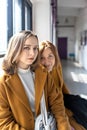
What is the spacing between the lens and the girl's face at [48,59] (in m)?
2.12

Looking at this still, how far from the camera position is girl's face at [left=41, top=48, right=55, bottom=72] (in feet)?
6.97

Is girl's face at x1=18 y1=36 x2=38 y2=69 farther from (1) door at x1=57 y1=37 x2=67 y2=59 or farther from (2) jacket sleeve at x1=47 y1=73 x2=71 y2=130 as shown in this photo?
(1) door at x1=57 y1=37 x2=67 y2=59

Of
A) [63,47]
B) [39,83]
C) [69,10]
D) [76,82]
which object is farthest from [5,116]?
[63,47]

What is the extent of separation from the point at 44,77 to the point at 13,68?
0.26m

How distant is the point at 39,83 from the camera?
173 cm

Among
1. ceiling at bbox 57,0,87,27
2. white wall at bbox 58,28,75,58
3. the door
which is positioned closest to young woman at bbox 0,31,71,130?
ceiling at bbox 57,0,87,27

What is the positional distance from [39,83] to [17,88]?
0.20m

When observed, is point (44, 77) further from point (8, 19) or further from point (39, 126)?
point (8, 19)

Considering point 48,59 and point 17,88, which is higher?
point 48,59

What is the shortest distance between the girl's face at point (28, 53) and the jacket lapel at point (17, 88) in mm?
109

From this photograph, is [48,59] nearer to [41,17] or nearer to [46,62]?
[46,62]

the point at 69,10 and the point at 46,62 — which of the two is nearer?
the point at 46,62

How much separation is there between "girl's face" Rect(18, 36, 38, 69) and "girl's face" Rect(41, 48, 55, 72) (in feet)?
1.33

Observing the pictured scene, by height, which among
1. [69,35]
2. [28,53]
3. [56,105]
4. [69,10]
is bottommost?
[56,105]
